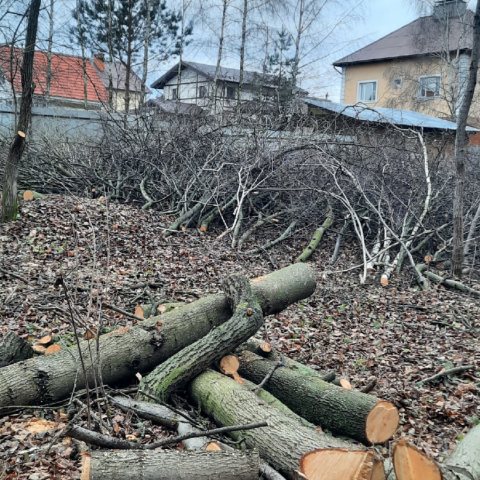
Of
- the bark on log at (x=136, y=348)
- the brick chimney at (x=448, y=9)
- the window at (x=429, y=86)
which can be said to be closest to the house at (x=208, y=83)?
the window at (x=429, y=86)

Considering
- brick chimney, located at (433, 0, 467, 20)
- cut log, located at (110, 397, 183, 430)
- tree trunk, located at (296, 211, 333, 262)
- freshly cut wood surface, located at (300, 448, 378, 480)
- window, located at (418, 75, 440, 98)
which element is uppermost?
brick chimney, located at (433, 0, 467, 20)

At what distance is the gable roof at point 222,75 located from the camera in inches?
930

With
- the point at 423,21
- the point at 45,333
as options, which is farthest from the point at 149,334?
the point at 423,21

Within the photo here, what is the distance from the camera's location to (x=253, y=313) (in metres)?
4.29

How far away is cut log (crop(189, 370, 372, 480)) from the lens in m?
2.94

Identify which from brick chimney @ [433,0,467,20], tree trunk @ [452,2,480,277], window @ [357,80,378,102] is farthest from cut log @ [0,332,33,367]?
window @ [357,80,378,102]

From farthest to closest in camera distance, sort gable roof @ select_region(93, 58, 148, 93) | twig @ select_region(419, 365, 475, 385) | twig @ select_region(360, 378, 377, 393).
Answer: gable roof @ select_region(93, 58, 148, 93) < twig @ select_region(419, 365, 475, 385) < twig @ select_region(360, 378, 377, 393)

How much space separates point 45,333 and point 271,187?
6.56 metres

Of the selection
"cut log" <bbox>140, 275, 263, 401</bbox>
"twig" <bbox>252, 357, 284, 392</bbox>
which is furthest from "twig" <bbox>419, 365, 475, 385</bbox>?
"cut log" <bbox>140, 275, 263, 401</bbox>

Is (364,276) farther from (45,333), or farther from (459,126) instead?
(45,333)

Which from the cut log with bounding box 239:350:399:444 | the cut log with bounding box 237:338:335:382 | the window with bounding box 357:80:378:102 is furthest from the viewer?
the window with bounding box 357:80:378:102

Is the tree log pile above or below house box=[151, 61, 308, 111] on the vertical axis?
below

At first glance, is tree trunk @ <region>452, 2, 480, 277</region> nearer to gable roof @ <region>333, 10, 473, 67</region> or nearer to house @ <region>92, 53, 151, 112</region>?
house @ <region>92, 53, 151, 112</region>

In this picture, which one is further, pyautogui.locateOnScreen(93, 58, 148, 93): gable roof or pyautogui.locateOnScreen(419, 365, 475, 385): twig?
pyautogui.locateOnScreen(93, 58, 148, 93): gable roof
